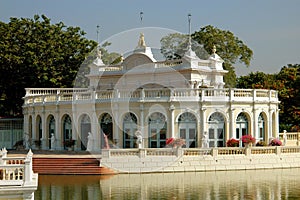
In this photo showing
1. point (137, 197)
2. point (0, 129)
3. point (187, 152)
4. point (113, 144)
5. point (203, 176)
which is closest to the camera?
point (137, 197)

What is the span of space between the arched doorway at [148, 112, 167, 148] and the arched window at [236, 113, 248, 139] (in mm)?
4291

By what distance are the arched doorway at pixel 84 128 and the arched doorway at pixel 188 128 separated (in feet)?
18.4

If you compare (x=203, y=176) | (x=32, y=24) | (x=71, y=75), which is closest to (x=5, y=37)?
(x=32, y=24)

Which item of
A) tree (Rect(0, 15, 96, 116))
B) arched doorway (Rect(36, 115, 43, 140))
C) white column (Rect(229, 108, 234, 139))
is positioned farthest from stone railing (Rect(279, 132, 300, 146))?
tree (Rect(0, 15, 96, 116))

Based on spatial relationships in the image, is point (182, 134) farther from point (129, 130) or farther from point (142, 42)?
point (142, 42)

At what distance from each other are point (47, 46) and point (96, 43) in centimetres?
499

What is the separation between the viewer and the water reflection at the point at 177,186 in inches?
762

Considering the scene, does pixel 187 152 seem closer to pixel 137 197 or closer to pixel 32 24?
pixel 137 197

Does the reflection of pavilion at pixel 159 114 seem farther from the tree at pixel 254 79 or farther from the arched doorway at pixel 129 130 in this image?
the tree at pixel 254 79

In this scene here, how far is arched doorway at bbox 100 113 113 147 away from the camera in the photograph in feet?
103

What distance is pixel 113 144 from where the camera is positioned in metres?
30.9

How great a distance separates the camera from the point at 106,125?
3164cm

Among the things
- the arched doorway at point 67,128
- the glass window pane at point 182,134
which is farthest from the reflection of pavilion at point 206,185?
the arched doorway at point 67,128

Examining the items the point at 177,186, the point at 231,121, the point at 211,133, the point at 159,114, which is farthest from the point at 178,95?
the point at 177,186
